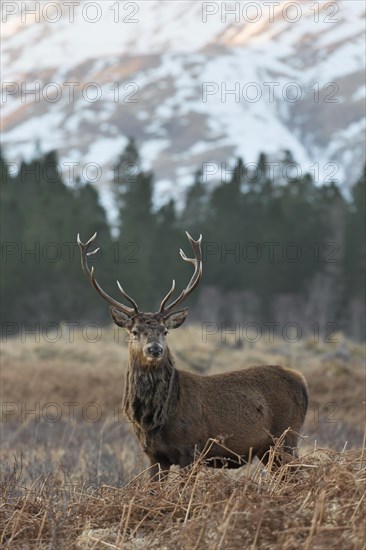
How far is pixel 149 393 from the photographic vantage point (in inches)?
289

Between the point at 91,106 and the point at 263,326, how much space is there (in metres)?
164

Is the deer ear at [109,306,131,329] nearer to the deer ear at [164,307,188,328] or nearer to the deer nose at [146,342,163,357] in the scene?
the deer ear at [164,307,188,328]

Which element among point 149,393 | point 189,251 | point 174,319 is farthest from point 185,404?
point 189,251

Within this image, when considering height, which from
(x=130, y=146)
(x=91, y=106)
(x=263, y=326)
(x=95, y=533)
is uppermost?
(x=91, y=106)

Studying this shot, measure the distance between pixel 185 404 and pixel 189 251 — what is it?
102 ft

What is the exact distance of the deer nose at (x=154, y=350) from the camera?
7.16 m

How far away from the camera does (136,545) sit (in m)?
3.77

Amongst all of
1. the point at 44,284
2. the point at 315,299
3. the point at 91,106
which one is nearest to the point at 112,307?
the point at 44,284

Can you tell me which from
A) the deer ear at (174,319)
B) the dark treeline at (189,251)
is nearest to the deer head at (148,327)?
the deer ear at (174,319)

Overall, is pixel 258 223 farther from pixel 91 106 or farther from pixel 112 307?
pixel 91 106

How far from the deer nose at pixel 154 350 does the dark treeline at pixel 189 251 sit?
3023 cm

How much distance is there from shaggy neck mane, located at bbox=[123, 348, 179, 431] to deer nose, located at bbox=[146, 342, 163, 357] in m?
0.25

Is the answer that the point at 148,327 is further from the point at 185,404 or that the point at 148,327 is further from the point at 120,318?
the point at 185,404

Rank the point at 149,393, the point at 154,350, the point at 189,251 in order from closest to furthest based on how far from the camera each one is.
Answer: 1. the point at 154,350
2. the point at 149,393
3. the point at 189,251
